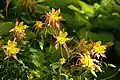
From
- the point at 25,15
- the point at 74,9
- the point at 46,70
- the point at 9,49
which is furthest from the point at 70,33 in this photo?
the point at 9,49

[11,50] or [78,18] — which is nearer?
[11,50]

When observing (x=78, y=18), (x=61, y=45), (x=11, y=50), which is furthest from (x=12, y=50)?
(x=78, y=18)

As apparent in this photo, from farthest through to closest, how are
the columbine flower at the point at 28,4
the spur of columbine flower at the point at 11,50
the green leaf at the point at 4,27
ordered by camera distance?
the columbine flower at the point at 28,4 < the green leaf at the point at 4,27 < the spur of columbine flower at the point at 11,50

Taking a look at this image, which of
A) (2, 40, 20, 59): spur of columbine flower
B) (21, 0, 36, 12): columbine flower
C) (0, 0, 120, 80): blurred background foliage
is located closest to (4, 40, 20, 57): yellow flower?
(2, 40, 20, 59): spur of columbine flower

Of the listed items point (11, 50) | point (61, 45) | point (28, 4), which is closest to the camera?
point (11, 50)

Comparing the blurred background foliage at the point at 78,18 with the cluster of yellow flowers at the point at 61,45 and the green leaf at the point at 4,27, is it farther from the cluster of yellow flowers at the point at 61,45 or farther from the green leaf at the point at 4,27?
the cluster of yellow flowers at the point at 61,45

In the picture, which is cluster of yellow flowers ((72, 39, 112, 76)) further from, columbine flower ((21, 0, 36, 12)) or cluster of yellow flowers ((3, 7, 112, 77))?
columbine flower ((21, 0, 36, 12))

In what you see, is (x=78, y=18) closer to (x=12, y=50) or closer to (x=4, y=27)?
(x=4, y=27)

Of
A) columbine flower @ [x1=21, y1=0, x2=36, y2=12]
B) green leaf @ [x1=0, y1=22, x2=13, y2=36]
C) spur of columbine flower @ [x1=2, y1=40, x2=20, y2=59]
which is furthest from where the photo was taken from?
columbine flower @ [x1=21, y1=0, x2=36, y2=12]

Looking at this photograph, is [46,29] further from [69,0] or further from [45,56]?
[69,0]

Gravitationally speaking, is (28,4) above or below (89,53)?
above

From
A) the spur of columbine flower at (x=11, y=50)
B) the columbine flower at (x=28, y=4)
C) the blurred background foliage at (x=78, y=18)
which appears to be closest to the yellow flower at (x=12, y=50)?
the spur of columbine flower at (x=11, y=50)
